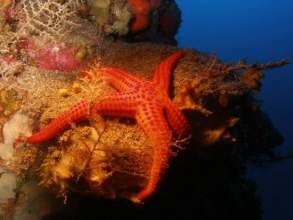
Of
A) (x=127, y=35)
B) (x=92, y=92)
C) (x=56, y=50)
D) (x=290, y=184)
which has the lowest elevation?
(x=92, y=92)

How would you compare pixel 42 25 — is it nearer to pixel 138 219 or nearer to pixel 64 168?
pixel 64 168

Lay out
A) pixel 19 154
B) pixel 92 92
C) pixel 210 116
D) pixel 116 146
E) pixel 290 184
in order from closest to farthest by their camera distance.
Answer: pixel 116 146, pixel 92 92, pixel 210 116, pixel 19 154, pixel 290 184

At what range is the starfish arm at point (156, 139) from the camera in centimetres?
318

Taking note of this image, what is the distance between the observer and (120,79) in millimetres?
3820

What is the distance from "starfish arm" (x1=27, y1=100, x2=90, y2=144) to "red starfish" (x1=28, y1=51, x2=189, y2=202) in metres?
0.01

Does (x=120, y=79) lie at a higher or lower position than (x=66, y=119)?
higher

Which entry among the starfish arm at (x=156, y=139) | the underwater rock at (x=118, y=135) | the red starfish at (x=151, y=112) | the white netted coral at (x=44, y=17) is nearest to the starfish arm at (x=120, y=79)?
the red starfish at (x=151, y=112)

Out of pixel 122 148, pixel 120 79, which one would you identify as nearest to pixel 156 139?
pixel 122 148

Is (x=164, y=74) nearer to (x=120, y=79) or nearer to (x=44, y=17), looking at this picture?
(x=120, y=79)

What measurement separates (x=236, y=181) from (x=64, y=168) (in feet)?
12.6

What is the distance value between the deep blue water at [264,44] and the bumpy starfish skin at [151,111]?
1.28 metres

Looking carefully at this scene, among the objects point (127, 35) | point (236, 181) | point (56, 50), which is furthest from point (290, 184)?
point (56, 50)

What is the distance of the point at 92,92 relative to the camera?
12.6 feet

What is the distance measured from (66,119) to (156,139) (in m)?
0.99
